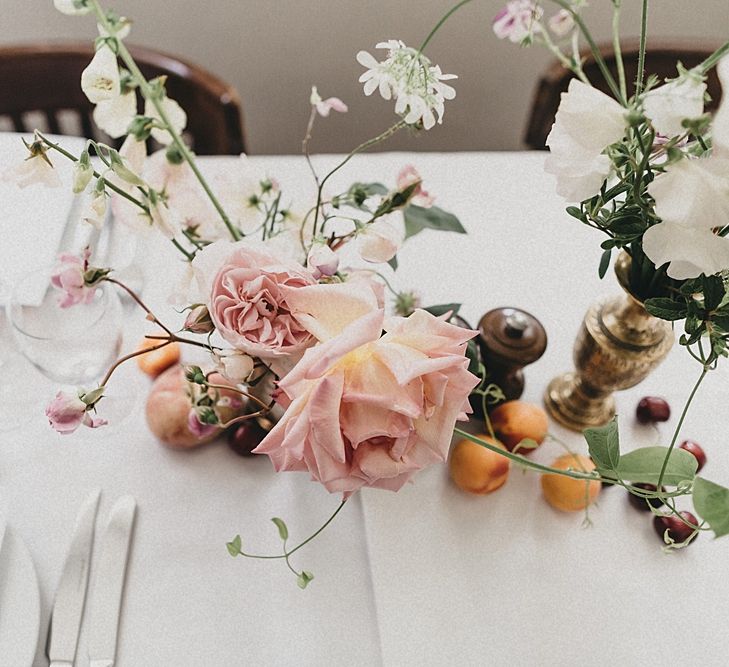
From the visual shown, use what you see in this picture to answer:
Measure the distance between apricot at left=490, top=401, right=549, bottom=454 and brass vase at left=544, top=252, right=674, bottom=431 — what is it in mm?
51

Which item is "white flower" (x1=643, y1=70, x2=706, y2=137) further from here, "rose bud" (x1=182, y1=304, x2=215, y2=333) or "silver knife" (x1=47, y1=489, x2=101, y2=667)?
"silver knife" (x1=47, y1=489, x2=101, y2=667)

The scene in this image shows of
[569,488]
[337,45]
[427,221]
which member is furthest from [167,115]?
[337,45]

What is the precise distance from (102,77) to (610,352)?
0.46 meters

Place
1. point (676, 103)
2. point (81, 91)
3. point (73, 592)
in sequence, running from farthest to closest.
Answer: point (81, 91) < point (73, 592) < point (676, 103)

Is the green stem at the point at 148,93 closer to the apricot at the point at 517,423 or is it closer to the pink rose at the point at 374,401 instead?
the pink rose at the point at 374,401

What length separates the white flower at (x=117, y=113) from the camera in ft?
1.73

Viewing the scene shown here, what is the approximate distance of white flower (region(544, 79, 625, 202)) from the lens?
398 mm

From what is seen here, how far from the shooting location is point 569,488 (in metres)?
0.67

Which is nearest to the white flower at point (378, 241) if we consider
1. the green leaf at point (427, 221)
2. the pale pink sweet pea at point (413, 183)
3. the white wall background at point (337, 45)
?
the pale pink sweet pea at point (413, 183)

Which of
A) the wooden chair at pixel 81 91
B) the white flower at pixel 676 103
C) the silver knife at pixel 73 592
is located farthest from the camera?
the wooden chair at pixel 81 91

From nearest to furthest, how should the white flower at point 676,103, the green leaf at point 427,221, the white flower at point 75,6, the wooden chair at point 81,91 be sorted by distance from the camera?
1. the white flower at point 676,103
2. the white flower at point 75,6
3. the green leaf at point 427,221
4. the wooden chair at point 81,91

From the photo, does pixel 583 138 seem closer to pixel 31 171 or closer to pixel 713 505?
pixel 713 505

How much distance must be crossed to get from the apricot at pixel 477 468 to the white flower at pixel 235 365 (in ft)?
0.86

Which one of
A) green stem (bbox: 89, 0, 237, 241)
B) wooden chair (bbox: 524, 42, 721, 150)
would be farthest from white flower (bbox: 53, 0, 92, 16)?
wooden chair (bbox: 524, 42, 721, 150)
